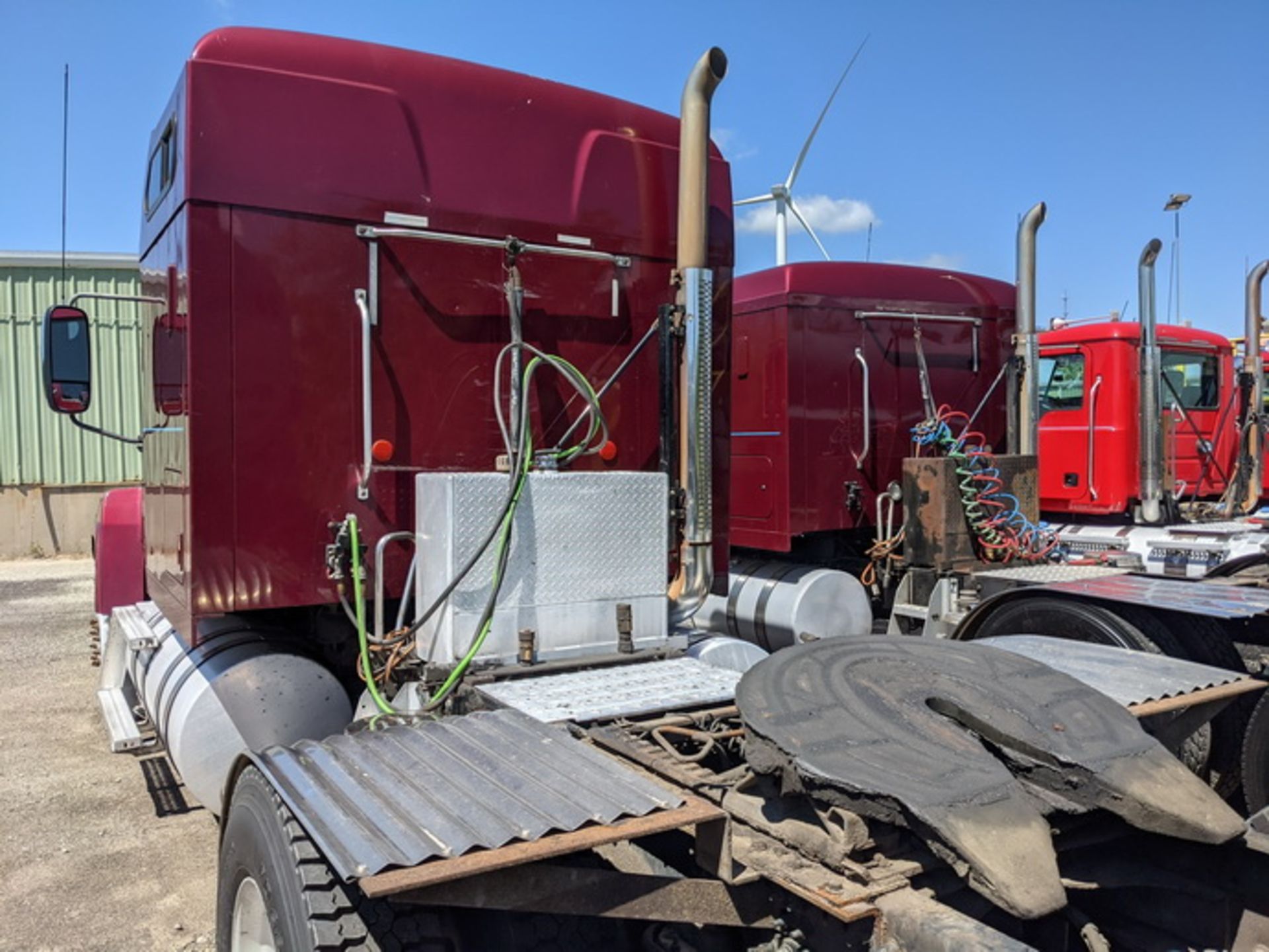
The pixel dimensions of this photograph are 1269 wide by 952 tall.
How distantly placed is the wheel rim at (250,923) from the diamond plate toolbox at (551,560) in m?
1.09

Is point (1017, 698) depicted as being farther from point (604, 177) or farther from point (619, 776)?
point (604, 177)

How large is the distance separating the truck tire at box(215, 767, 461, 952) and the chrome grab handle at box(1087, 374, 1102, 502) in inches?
290

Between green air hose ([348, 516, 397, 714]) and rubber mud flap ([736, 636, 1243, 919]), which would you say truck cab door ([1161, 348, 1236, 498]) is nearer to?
rubber mud flap ([736, 636, 1243, 919])

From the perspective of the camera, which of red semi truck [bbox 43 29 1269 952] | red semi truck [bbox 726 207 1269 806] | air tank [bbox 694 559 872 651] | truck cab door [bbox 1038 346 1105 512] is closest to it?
red semi truck [bbox 43 29 1269 952]

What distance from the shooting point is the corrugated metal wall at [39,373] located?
1523 cm

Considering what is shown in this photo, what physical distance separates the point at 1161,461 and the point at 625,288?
17.5ft

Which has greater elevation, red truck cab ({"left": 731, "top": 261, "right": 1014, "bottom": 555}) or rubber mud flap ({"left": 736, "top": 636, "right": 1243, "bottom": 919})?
red truck cab ({"left": 731, "top": 261, "right": 1014, "bottom": 555})

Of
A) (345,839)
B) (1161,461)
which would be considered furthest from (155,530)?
(1161,461)

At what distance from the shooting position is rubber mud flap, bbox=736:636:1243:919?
189 centimetres

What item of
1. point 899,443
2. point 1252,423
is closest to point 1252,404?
point 1252,423

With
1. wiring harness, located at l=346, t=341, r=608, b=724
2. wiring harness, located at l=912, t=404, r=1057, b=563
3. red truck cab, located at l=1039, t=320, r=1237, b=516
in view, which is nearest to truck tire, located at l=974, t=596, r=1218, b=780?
wiring harness, located at l=346, t=341, r=608, b=724

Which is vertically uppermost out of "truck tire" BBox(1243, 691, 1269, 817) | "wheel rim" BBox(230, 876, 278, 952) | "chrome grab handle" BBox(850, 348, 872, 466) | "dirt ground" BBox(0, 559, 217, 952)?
"chrome grab handle" BBox(850, 348, 872, 466)

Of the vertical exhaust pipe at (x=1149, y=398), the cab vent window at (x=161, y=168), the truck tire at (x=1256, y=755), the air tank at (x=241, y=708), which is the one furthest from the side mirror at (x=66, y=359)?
the vertical exhaust pipe at (x=1149, y=398)

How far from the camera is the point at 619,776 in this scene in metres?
2.25
